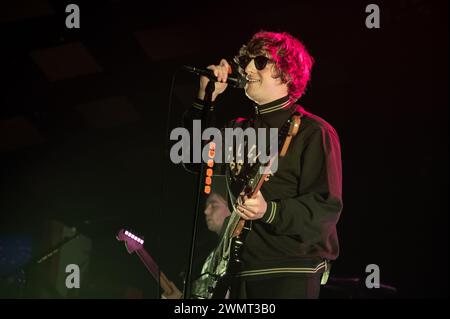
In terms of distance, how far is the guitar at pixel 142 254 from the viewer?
14.4ft

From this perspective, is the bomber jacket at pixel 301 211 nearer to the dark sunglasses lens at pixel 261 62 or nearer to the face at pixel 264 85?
the face at pixel 264 85

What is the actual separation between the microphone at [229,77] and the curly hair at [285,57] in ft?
1.14

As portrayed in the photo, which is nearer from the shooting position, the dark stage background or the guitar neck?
the guitar neck

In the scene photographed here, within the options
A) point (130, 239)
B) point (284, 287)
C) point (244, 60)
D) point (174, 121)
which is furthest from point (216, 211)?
point (284, 287)

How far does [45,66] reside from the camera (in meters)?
5.45

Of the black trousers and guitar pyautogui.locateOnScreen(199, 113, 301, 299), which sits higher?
guitar pyautogui.locateOnScreen(199, 113, 301, 299)

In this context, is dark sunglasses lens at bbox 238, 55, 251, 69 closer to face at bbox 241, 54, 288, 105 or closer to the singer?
face at bbox 241, 54, 288, 105

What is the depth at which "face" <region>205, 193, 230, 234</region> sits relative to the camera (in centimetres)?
407

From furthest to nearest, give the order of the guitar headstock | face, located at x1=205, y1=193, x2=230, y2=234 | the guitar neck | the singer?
the guitar neck, the guitar headstock, face, located at x1=205, y1=193, x2=230, y2=234, the singer

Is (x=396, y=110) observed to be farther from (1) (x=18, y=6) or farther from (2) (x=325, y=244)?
(1) (x=18, y=6)

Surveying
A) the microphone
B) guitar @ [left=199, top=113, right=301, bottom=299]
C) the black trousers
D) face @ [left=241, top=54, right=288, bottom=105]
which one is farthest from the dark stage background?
the microphone

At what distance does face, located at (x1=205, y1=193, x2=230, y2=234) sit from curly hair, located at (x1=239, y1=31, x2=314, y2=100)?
4.55 feet
